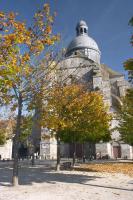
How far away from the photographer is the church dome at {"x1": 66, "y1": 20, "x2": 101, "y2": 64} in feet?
212

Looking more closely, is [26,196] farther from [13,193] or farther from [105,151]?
[105,151]

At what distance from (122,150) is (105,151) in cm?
359

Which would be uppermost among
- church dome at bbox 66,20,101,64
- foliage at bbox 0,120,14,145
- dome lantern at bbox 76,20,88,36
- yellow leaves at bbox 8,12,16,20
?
dome lantern at bbox 76,20,88,36

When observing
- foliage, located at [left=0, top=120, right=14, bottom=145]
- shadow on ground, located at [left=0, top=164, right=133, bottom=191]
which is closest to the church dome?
foliage, located at [left=0, top=120, right=14, bottom=145]

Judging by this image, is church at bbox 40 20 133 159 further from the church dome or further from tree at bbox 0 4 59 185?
tree at bbox 0 4 59 185

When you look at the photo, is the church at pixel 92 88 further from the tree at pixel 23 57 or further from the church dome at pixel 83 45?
the tree at pixel 23 57

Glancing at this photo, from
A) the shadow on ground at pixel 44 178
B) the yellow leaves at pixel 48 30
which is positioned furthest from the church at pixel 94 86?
the yellow leaves at pixel 48 30

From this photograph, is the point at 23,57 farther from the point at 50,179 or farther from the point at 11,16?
the point at 50,179

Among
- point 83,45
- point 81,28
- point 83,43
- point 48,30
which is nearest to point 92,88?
point 83,45

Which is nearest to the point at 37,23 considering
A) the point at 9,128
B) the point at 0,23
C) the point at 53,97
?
the point at 0,23

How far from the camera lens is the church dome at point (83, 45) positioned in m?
64.6

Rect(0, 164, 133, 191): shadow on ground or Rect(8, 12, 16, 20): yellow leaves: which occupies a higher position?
Rect(8, 12, 16, 20): yellow leaves

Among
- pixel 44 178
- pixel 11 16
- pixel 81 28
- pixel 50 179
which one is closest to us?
pixel 11 16

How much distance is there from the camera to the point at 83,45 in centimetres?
6456
